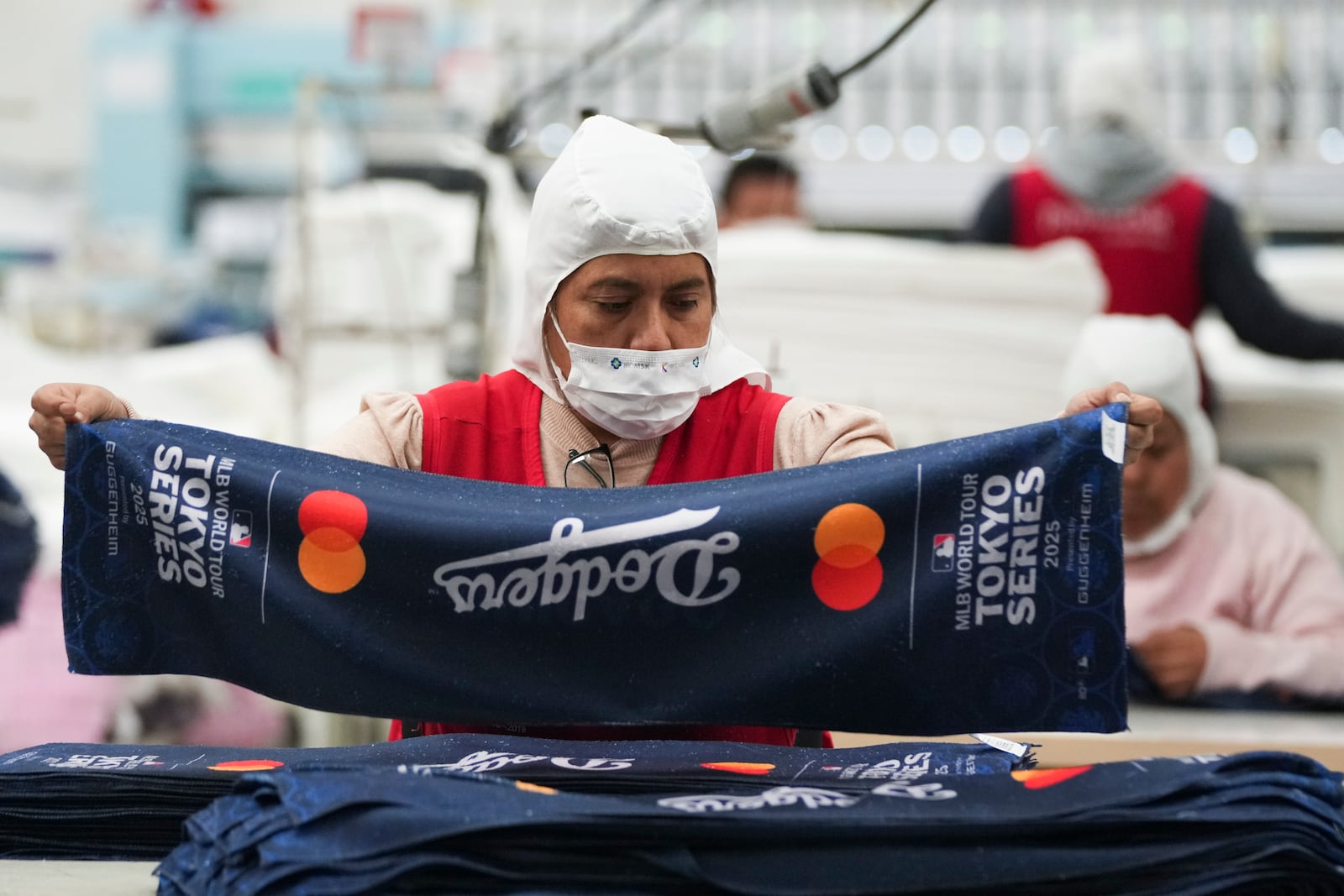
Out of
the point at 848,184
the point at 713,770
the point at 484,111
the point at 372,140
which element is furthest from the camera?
the point at 372,140

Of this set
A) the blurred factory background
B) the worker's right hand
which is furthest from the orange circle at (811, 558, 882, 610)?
the blurred factory background

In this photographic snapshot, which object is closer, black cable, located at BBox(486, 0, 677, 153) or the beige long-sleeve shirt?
the beige long-sleeve shirt

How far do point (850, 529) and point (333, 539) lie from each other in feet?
1.49

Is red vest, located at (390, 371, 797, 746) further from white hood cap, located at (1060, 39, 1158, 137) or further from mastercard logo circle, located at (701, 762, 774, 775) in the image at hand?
white hood cap, located at (1060, 39, 1158, 137)

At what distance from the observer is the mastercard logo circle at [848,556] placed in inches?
50.1

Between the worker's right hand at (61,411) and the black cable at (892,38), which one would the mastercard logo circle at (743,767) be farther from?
the black cable at (892,38)

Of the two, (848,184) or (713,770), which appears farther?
(848,184)

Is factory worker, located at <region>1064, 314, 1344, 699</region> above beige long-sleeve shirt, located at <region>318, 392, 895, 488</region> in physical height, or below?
below

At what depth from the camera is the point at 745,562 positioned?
4.18 feet

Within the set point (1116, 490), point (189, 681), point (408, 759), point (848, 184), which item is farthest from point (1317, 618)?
point (848, 184)

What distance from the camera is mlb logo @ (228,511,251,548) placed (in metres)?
1.32

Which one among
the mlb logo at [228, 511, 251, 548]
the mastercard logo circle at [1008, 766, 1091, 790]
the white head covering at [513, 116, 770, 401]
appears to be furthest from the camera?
the white head covering at [513, 116, 770, 401]

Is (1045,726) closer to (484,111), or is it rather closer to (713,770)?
(713,770)

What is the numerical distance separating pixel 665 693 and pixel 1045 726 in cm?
33
